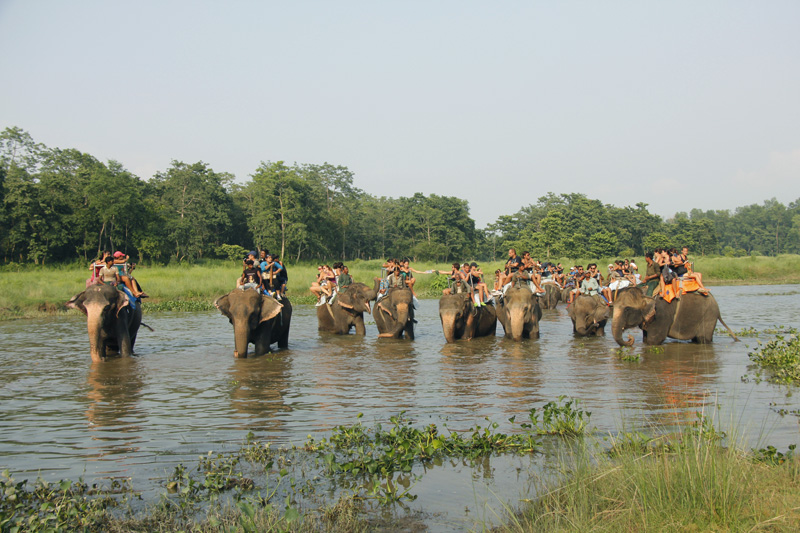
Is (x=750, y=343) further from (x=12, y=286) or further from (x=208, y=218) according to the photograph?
(x=208, y=218)

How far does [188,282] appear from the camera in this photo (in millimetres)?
34062

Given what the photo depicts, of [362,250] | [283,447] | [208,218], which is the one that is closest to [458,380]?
[283,447]

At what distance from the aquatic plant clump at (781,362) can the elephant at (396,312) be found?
7498 mm

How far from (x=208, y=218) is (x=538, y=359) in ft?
169

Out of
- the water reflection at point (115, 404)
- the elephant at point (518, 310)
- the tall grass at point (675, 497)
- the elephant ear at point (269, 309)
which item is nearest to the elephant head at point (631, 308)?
the elephant at point (518, 310)

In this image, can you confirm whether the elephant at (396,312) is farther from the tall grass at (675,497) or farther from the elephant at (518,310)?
the tall grass at (675,497)

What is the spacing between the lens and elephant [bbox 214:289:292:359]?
13.3m

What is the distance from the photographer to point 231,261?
2191 inches

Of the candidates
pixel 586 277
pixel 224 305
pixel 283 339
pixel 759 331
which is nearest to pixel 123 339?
pixel 224 305

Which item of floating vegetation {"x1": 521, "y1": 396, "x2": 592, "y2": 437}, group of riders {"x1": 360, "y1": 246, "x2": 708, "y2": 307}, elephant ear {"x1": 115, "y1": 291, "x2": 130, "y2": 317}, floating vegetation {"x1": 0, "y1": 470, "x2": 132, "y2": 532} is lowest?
floating vegetation {"x1": 0, "y1": 470, "x2": 132, "y2": 532}

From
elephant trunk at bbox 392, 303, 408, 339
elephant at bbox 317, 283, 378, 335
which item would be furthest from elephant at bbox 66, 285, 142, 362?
elephant trunk at bbox 392, 303, 408, 339

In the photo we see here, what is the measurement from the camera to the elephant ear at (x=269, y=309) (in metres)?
13.7

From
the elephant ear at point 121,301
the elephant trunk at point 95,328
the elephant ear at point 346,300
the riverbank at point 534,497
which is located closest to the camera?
the riverbank at point 534,497

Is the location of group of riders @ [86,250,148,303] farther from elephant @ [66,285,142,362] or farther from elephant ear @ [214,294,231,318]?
elephant ear @ [214,294,231,318]
